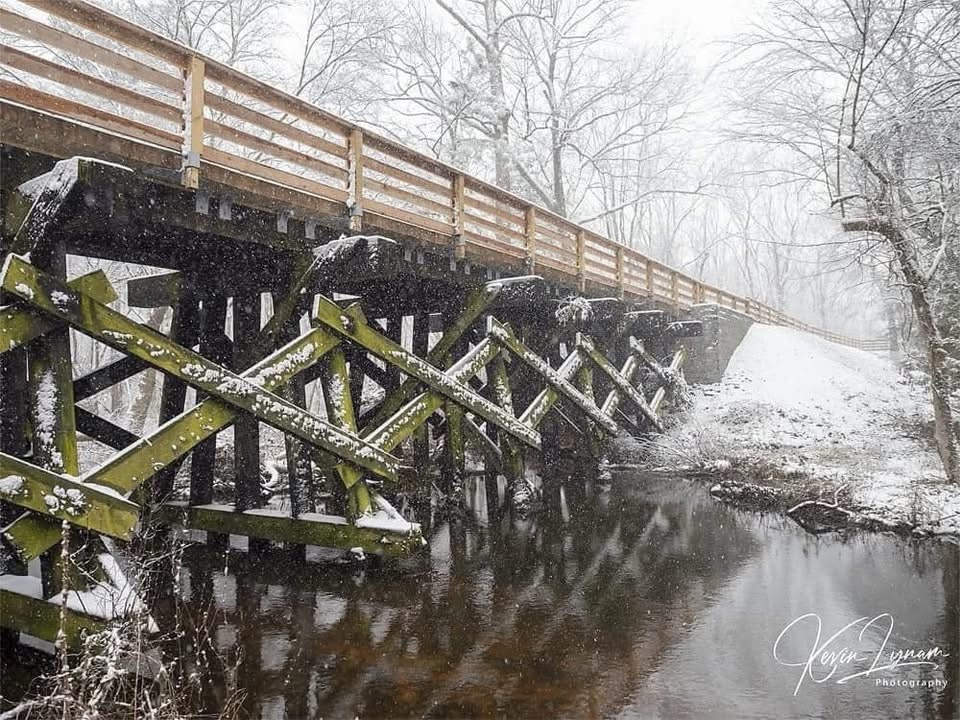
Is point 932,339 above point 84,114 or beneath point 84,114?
beneath

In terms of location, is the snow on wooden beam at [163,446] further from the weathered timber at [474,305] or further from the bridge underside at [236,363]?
the weathered timber at [474,305]

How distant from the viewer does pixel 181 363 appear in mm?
5039

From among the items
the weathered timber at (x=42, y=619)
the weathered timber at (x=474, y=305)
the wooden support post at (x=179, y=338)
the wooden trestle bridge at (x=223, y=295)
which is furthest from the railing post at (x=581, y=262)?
the weathered timber at (x=42, y=619)

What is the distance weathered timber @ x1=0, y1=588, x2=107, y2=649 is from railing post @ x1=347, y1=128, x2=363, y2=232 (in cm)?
401

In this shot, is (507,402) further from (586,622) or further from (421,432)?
(586,622)

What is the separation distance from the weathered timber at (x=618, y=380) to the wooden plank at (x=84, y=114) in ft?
24.4

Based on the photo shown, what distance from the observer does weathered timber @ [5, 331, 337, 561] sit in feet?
13.4

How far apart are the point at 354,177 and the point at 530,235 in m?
3.91

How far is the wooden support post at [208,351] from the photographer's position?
743 cm

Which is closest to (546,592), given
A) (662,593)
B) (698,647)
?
(662,593)

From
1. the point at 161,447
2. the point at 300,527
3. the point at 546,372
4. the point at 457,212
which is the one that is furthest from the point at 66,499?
the point at 546,372

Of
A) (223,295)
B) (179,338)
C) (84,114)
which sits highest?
(84,114)

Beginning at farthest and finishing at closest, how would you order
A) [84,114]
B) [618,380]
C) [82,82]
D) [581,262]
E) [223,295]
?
1. [618,380]
2. [581,262]
3. [223,295]
4. [84,114]
5. [82,82]

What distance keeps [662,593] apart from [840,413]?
10.4 meters
